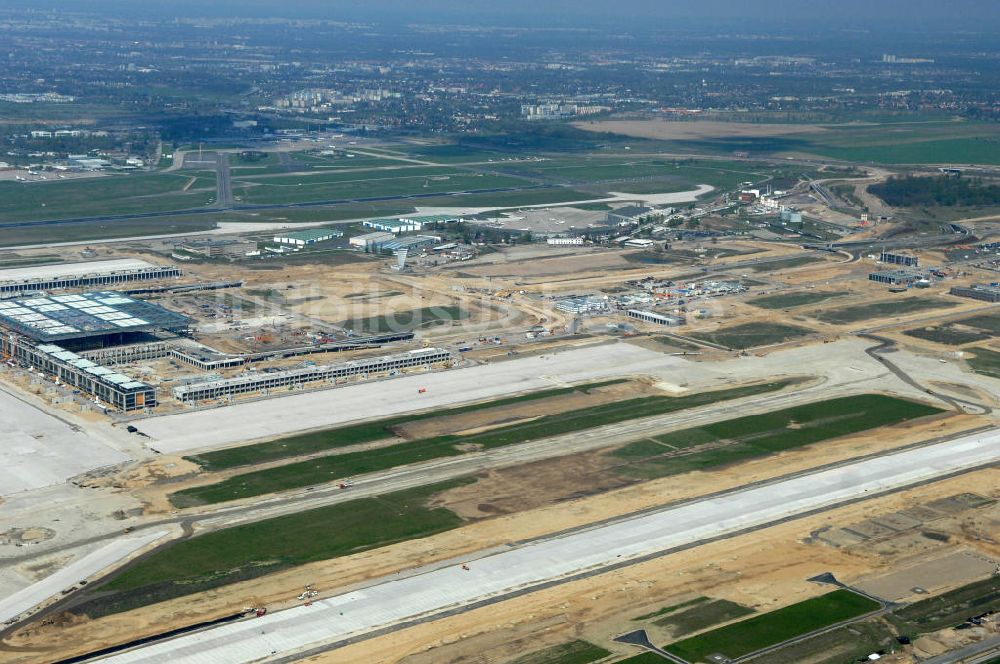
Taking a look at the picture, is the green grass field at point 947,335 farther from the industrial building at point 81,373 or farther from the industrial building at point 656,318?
the industrial building at point 81,373

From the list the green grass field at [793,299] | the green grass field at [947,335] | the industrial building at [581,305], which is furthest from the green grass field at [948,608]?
the green grass field at [793,299]

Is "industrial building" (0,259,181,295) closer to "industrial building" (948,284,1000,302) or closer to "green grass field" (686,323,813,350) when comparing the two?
"green grass field" (686,323,813,350)

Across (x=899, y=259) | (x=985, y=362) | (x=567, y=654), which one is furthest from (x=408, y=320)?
(x=567, y=654)

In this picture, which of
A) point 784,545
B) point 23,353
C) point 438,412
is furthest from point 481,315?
point 784,545

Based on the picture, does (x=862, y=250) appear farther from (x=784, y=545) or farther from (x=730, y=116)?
(x=730, y=116)

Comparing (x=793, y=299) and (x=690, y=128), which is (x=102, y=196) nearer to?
(x=793, y=299)

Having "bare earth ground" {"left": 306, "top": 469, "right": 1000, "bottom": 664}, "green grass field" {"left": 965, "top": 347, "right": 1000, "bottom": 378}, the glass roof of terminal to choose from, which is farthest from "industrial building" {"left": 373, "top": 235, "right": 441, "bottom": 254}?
"bare earth ground" {"left": 306, "top": 469, "right": 1000, "bottom": 664}
